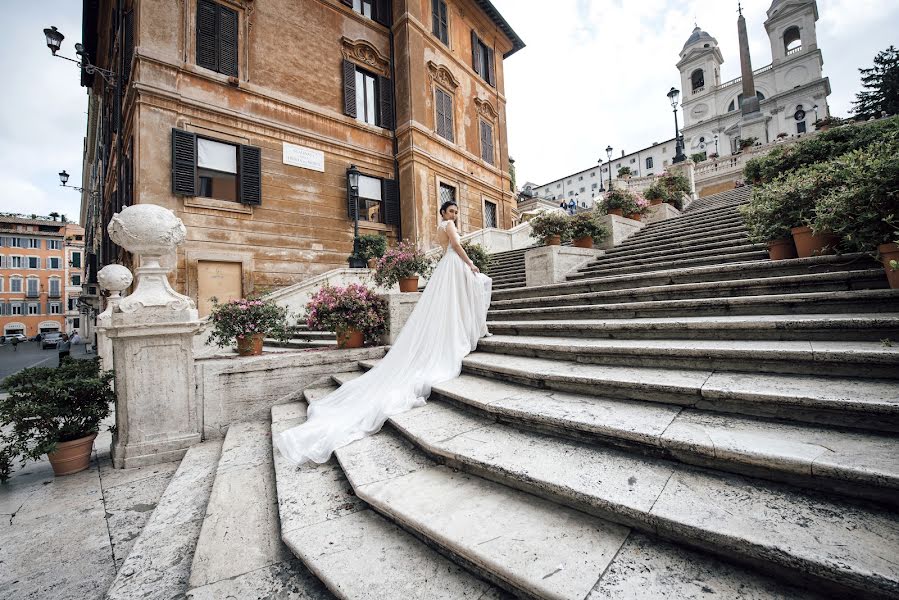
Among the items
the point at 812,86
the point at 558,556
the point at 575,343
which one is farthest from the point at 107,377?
the point at 812,86

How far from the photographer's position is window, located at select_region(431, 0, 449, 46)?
1477 centimetres

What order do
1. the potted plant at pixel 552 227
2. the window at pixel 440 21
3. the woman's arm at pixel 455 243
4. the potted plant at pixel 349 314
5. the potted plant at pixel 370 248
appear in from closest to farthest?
the woman's arm at pixel 455 243 < the potted plant at pixel 349 314 < the potted plant at pixel 552 227 < the potted plant at pixel 370 248 < the window at pixel 440 21

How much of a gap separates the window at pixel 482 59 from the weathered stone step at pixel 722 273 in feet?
49.7

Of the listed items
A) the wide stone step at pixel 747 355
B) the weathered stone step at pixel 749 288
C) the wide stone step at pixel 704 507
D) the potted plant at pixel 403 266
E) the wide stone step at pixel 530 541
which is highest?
the potted plant at pixel 403 266

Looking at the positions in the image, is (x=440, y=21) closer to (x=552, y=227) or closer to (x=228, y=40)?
(x=228, y=40)

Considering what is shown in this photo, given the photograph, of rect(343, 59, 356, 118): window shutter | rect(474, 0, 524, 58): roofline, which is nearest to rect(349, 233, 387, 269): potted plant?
rect(343, 59, 356, 118): window shutter

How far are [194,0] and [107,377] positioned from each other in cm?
1158

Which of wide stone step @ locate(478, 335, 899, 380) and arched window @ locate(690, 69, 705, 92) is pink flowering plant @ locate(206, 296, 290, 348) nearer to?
wide stone step @ locate(478, 335, 899, 380)

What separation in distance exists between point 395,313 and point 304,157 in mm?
8628

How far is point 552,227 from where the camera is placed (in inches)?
281

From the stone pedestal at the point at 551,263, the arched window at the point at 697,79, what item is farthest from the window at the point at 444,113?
the arched window at the point at 697,79

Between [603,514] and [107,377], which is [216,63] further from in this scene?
[603,514]

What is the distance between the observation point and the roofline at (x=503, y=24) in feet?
55.5

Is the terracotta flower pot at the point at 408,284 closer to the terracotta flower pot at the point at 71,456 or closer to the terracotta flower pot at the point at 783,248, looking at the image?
the terracotta flower pot at the point at 71,456
